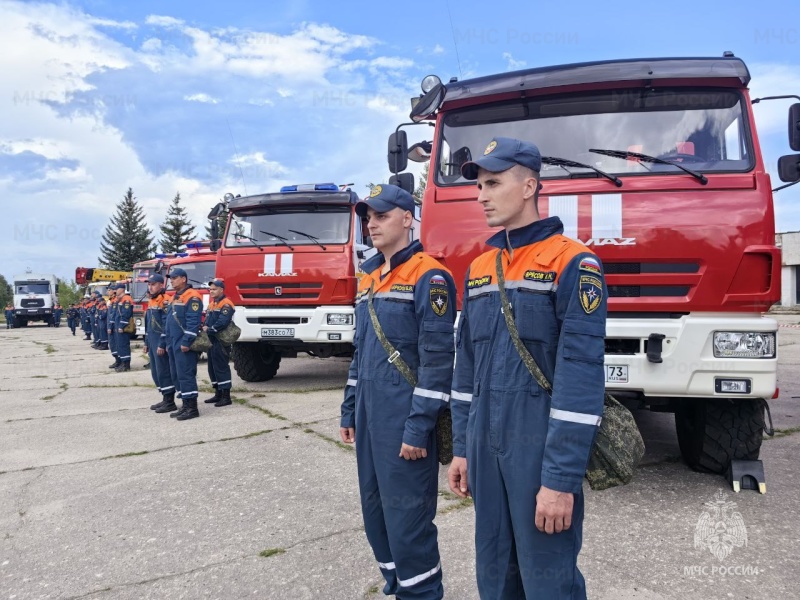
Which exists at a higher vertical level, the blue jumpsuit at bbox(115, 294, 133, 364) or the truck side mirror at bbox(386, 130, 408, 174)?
the truck side mirror at bbox(386, 130, 408, 174)

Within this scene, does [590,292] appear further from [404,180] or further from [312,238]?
[312,238]

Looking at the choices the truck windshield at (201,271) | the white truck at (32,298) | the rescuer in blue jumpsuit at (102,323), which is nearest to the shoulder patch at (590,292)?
the truck windshield at (201,271)

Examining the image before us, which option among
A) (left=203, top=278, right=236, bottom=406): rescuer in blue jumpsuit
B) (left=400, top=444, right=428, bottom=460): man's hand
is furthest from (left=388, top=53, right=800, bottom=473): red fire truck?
(left=203, top=278, right=236, bottom=406): rescuer in blue jumpsuit

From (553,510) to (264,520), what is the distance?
2.55 metres

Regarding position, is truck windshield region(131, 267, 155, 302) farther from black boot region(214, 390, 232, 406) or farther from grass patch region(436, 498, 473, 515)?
grass patch region(436, 498, 473, 515)

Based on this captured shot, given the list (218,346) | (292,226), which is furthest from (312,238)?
(218,346)

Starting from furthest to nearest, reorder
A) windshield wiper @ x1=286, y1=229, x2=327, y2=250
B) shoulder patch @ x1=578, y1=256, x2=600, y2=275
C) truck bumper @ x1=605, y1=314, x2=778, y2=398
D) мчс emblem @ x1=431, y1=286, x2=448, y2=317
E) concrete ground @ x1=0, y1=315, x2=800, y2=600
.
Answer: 1. windshield wiper @ x1=286, y1=229, x2=327, y2=250
2. truck bumper @ x1=605, y1=314, x2=778, y2=398
3. concrete ground @ x1=0, y1=315, x2=800, y2=600
4. мчс emblem @ x1=431, y1=286, x2=448, y2=317
5. shoulder patch @ x1=578, y1=256, x2=600, y2=275

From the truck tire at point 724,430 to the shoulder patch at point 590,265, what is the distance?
2.87m

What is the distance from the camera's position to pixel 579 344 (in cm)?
180

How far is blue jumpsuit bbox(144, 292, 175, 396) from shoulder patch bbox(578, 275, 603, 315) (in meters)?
6.86

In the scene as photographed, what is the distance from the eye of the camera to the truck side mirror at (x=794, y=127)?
4.09 m

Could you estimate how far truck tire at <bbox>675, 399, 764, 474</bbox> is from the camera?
13.4 feet

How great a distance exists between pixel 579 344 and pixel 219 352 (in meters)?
6.86

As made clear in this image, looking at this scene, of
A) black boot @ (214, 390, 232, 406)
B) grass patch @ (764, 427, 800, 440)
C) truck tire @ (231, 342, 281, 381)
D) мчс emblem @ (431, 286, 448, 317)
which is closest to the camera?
мчс emblem @ (431, 286, 448, 317)
